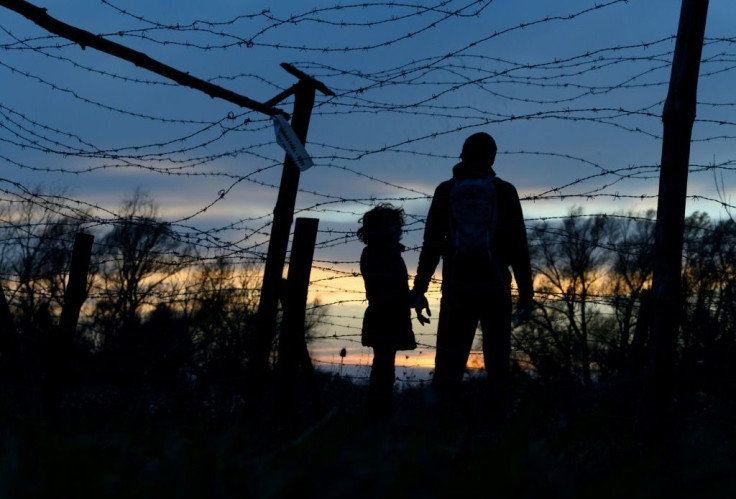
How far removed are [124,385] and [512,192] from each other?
326 cm

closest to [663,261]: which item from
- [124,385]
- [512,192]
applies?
[512,192]

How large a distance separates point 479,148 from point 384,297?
1900mm

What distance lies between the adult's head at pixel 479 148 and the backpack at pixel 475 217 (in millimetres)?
175

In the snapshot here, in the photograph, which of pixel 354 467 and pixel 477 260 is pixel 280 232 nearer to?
pixel 477 260

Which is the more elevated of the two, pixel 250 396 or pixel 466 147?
pixel 466 147

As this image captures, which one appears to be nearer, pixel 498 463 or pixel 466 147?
pixel 498 463

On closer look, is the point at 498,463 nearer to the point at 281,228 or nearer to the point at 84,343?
the point at 281,228

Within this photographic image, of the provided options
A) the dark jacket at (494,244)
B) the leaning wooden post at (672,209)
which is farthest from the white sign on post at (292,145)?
the leaning wooden post at (672,209)

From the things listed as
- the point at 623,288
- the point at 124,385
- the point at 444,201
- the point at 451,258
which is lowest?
the point at 124,385

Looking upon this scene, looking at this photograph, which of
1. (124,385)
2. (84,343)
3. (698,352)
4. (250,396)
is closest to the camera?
(250,396)

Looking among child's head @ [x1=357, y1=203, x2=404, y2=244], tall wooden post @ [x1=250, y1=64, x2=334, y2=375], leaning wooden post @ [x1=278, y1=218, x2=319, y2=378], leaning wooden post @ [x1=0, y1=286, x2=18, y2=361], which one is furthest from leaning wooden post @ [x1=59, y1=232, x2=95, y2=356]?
child's head @ [x1=357, y1=203, x2=404, y2=244]

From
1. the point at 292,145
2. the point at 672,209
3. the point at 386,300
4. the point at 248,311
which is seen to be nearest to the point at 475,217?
the point at 672,209

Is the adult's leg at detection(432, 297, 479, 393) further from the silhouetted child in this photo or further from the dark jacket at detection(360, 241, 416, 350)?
the dark jacket at detection(360, 241, 416, 350)

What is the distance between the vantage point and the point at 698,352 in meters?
10.3
